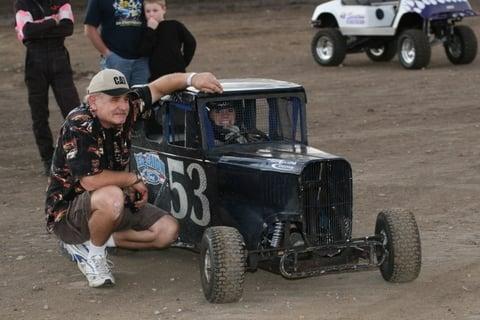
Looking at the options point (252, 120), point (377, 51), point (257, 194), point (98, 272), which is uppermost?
point (252, 120)

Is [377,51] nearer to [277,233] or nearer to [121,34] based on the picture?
[121,34]

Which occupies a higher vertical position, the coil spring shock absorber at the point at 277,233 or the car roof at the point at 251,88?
the car roof at the point at 251,88

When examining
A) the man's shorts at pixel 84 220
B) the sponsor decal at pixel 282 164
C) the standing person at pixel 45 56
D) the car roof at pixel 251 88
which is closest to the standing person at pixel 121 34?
the standing person at pixel 45 56

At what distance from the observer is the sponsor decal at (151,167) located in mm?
7609

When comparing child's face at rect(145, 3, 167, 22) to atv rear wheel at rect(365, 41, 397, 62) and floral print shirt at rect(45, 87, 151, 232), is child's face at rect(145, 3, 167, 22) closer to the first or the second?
floral print shirt at rect(45, 87, 151, 232)

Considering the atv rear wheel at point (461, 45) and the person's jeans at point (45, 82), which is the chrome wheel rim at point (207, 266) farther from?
the atv rear wheel at point (461, 45)

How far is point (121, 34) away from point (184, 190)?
2819 mm

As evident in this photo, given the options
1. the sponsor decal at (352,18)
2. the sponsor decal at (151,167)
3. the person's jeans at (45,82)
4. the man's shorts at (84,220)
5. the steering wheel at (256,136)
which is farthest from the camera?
the sponsor decal at (352,18)

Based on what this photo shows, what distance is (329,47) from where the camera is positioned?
1873 centimetres

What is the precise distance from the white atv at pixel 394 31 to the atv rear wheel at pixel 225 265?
11300 mm

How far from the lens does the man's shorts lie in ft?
22.8

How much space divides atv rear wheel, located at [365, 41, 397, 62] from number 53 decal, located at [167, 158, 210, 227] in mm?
11756

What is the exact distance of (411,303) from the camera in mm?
6488

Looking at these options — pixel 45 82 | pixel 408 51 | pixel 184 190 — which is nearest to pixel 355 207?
pixel 184 190
